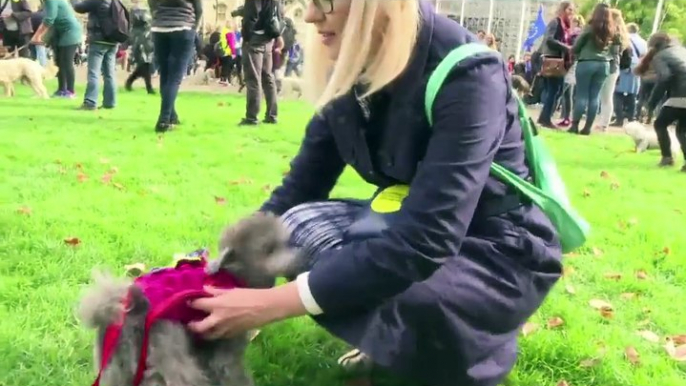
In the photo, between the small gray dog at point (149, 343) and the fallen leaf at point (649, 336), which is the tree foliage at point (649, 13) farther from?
the small gray dog at point (149, 343)

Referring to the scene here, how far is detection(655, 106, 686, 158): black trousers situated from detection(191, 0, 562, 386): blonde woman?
6340mm

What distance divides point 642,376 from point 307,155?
1423 mm

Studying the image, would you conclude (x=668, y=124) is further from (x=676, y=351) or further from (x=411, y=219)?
(x=411, y=219)

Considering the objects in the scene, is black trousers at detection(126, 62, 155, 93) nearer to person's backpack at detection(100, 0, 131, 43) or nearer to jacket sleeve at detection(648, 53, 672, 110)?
person's backpack at detection(100, 0, 131, 43)

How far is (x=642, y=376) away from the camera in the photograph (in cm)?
265

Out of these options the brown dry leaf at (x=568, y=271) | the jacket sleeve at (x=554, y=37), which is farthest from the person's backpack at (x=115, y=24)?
the brown dry leaf at (x=568, y=271)

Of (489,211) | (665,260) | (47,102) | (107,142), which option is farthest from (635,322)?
(47,102)

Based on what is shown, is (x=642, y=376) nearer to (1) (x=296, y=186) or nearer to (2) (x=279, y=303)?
(1) (x=296, y=186)

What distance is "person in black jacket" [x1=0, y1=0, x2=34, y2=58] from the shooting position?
45.5 ft

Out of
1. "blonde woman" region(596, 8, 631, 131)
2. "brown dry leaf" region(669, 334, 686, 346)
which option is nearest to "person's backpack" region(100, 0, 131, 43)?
"blonde woman" region(596, 8, 631, 131)

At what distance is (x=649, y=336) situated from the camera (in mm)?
3051

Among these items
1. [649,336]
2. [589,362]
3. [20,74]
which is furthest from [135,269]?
[20,74]

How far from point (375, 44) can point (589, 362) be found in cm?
159

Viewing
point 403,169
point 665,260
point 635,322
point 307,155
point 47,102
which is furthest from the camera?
point 47,102
